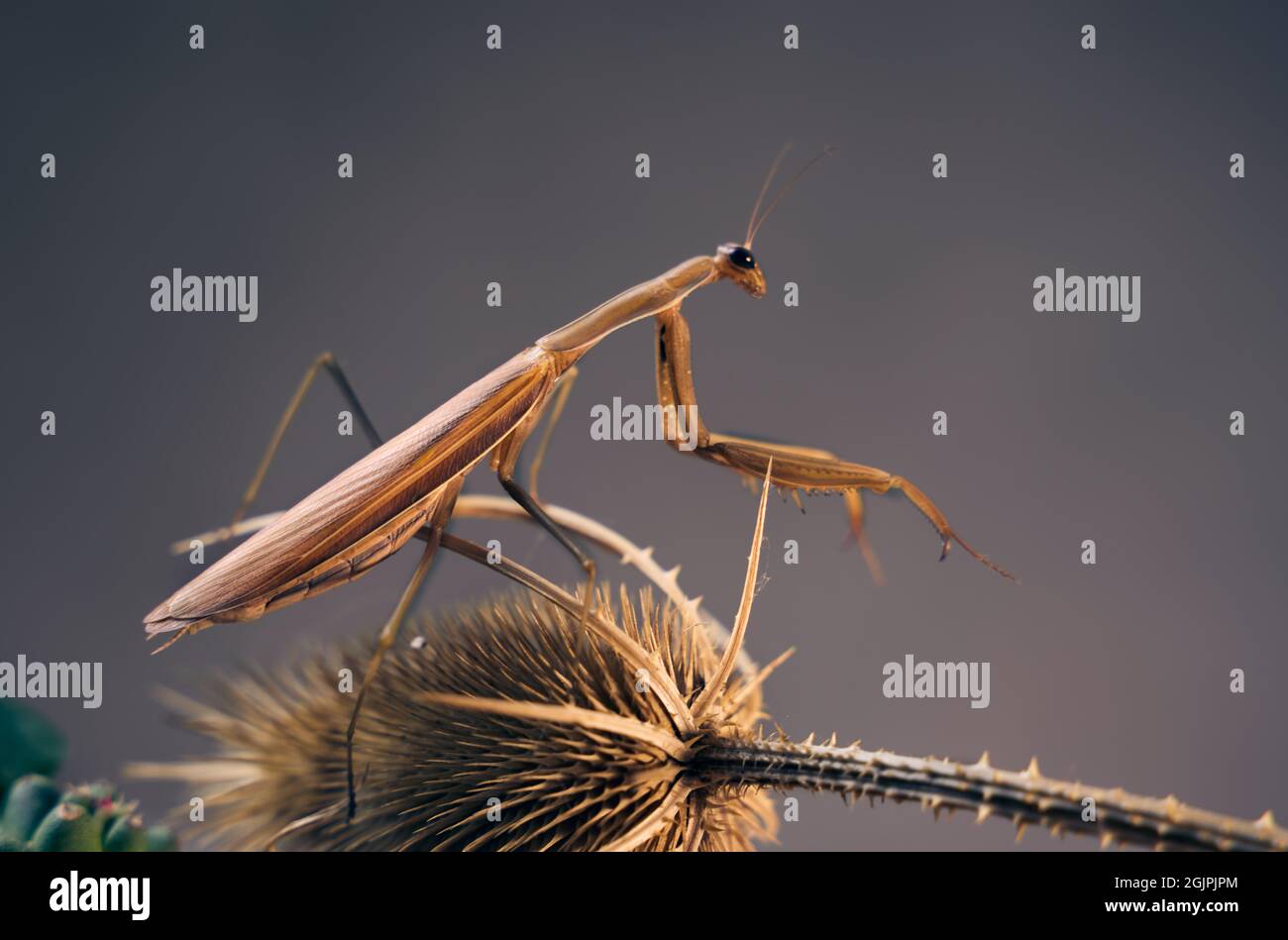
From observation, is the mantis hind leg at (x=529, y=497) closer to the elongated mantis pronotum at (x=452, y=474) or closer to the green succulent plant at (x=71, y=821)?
the elongated mantis pronotum at (x=452, y=474)

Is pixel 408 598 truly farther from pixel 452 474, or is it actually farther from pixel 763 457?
pixel 763 457

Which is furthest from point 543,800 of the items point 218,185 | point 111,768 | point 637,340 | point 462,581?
point 218,185

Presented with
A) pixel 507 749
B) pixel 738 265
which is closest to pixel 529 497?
pixel 507 749

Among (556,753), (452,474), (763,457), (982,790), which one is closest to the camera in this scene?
(982,790)

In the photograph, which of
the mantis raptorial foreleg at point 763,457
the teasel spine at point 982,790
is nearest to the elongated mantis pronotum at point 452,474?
the mantis raptorial foreleg at point 763,457

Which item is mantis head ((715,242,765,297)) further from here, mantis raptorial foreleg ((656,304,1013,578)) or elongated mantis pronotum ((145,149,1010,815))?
mantis raptorial foreleg ((656,304,1013,578))

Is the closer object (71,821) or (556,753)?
(556,753)
